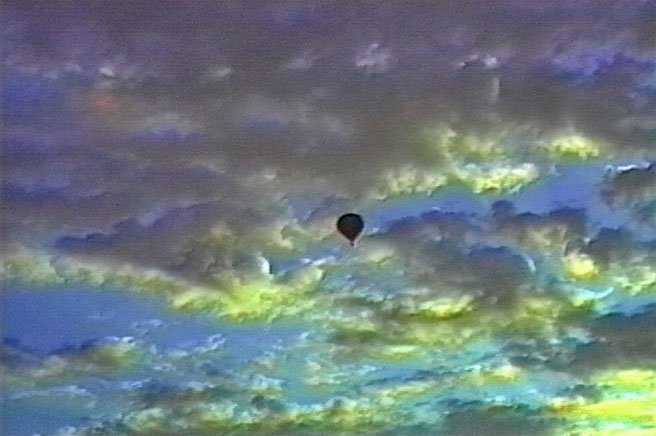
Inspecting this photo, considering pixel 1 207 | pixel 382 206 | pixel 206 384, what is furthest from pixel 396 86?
pixel 206 384

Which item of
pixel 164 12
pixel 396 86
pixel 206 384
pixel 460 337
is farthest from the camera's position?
pixel 206 384

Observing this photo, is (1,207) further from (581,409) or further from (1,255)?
(581,409)

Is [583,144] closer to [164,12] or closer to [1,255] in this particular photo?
[164,12]

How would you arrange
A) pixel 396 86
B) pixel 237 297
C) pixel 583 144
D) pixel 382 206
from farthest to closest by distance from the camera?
pixel 237 297
pixel 382 206
pixel 583 144
pixel 396 86

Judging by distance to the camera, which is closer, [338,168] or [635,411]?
[338,168]

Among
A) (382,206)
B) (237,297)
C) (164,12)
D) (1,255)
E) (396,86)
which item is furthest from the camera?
(237,297)

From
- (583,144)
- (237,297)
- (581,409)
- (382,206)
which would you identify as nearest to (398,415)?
(581,409)
